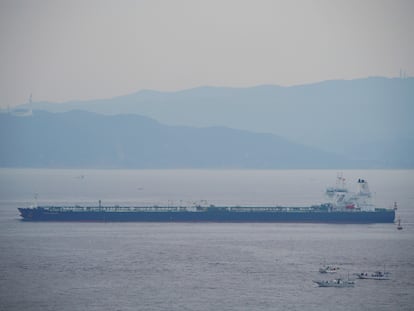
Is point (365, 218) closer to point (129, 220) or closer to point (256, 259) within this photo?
point (129, 220)

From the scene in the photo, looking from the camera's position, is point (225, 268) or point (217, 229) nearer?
point (225, 268)

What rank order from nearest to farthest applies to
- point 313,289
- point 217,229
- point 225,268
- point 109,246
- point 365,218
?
point 313,289 < point 225,268 < point 109,246 < point 217,229 < point 365,218

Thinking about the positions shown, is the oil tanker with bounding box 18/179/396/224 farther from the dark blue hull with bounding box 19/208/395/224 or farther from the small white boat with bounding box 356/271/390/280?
the small white boat with bounding box 356/271/390/280

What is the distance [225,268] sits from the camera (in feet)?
228

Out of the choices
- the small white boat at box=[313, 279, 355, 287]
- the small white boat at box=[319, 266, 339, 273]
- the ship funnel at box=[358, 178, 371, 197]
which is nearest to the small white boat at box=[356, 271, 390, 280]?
the small white boat at box=[319, 266, 339, 273]

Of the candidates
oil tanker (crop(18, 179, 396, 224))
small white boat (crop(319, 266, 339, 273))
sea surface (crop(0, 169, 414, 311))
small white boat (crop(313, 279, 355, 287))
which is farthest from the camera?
oil tanker (crop(18, 179, 396, 224))

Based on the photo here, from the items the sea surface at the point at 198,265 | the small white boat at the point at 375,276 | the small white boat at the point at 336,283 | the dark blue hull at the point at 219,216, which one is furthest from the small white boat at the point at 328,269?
the dark blue hull at the point at 219,216

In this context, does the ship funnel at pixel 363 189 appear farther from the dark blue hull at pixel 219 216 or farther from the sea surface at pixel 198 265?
the sea surface at pixel 198 265

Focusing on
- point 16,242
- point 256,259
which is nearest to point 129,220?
point 16,242

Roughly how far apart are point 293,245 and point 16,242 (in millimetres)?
26941

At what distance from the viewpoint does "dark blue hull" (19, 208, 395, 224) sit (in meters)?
108

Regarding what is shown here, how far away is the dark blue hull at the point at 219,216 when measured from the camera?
107625 millimetres

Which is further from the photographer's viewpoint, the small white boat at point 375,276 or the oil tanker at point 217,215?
the oil tanker at point 217,215

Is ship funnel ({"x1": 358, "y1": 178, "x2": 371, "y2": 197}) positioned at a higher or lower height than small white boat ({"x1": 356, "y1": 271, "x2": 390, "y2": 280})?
higher
